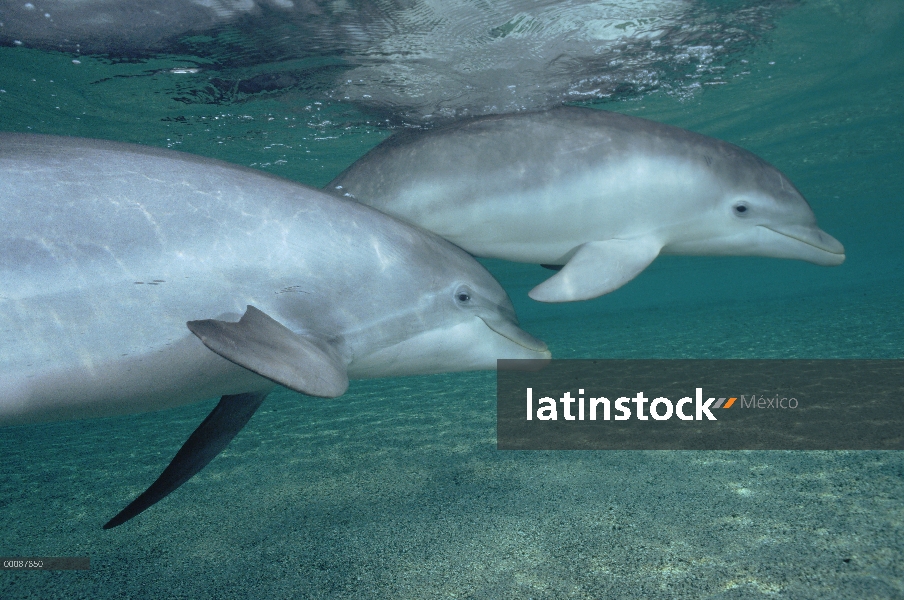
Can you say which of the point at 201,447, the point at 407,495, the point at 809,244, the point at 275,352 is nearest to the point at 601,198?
the point at 809,244

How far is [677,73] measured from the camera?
10711 mm

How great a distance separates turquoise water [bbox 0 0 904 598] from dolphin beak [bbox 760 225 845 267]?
5.77 feet

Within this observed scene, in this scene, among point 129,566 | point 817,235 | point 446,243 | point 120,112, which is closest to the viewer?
point 129,566

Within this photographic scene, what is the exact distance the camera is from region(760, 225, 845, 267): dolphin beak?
4379 millimetres

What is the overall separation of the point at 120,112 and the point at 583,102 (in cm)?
970

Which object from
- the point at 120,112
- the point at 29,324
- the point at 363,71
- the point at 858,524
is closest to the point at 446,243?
the point at 29,324

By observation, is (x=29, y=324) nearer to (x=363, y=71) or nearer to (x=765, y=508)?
(x=765, y=508)

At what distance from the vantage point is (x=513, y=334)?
3.77 m

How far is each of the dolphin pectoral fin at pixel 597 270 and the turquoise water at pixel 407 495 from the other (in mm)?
1667

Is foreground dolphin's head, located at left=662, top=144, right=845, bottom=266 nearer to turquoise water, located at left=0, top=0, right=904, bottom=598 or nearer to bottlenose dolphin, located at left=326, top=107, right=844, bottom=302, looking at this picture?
bottlenose dolphin, located at left=326, top=107, right=844, bottom=302

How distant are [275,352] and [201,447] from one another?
65.8 inches

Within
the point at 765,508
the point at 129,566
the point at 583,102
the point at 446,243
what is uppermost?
the point at 583,102

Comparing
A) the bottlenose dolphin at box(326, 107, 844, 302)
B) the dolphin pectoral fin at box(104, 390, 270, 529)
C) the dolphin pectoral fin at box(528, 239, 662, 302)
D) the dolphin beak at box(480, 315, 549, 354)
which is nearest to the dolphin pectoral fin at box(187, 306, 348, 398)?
the dolphin beak at box(480, 315, 549, 354)

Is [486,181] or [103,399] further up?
[486,181]
